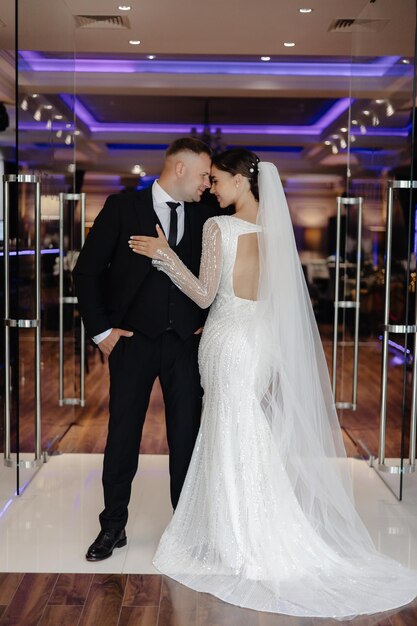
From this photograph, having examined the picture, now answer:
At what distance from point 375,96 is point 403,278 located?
1.17 m

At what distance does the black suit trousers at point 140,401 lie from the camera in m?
3.77

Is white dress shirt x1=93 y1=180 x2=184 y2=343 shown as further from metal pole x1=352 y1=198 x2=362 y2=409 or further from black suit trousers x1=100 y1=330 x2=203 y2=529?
metal pole x1=352 y1=198 x2=362 y2=409

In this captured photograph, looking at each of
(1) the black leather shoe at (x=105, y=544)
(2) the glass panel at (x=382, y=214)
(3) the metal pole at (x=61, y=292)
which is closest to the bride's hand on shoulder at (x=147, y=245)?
(1) the black leather shoe at (x=105, y=544)

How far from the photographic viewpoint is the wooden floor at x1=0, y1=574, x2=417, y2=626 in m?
3.06

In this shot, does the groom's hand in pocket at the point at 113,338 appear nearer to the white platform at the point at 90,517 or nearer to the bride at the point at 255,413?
the bride at the point at 255,413

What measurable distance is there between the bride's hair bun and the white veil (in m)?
0.04

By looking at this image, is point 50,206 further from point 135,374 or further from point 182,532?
point 182,532

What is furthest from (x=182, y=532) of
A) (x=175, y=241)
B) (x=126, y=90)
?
(x=126, y=90)

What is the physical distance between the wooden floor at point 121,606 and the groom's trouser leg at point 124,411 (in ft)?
1.35

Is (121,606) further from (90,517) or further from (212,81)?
(212,81)

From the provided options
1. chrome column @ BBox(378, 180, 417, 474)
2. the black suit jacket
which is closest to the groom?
the black suit jacket

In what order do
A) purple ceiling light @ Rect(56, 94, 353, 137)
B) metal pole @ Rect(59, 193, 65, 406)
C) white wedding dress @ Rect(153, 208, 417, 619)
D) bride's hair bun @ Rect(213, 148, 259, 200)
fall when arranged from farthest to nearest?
purple ceiling light @ Rect(56, 94, 353, 137) → metal pole @ Rect(59, 193, 65, 406) → bride's hair bun @ Rect(213, 148, 259, 200) → white wedding dress @ Rect(153, 208, 417, 619)

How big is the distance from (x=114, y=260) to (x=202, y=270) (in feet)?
1.35

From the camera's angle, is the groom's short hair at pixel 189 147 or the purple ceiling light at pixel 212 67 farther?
the purple ceiling light at pixel 212 67
